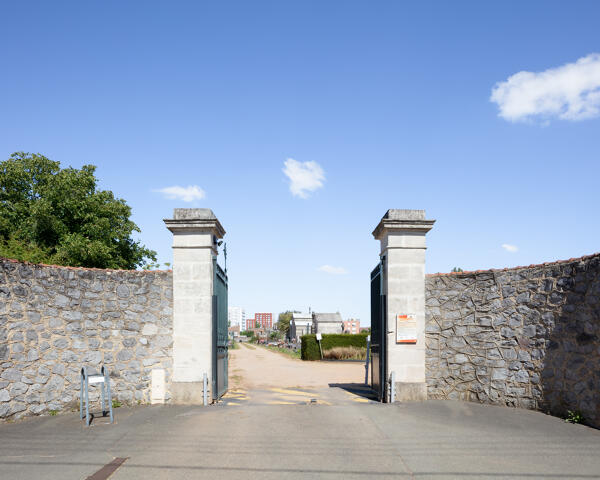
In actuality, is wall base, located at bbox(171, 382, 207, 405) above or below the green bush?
above

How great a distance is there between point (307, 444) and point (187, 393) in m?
3.58

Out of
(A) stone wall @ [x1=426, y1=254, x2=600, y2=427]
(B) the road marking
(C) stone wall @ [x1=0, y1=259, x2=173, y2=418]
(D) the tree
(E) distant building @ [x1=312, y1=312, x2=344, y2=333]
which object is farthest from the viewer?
(E) distant building @ [x1=312, y1=312, x2=344, y2=333]

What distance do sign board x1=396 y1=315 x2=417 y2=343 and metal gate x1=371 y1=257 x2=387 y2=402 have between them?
29cm

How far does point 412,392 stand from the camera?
29.8 ft

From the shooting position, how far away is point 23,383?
795 centimetres

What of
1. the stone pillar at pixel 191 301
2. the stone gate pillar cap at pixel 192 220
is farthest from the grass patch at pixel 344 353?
the stone gate pillar cap at pixel 192 220

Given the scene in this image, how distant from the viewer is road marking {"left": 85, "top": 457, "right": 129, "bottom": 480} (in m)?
4.91

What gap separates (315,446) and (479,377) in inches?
164

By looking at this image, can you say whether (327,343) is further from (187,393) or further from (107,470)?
(107,470)

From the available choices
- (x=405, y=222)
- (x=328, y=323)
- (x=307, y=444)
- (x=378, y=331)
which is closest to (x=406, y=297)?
(x=378, y=331)

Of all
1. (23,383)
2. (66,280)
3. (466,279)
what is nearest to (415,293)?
(466,279)

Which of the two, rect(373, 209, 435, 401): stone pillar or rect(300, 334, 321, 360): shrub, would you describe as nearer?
rect(373, 209, 435, 401): stone pillar

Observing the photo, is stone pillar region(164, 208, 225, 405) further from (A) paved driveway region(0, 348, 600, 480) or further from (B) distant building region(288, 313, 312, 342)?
(B) distant building region(288, 313, 312, 342)

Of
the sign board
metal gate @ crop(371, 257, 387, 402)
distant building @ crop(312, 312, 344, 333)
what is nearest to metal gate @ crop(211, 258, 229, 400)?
metal gate @ crop(371, 257, 387, 402)
